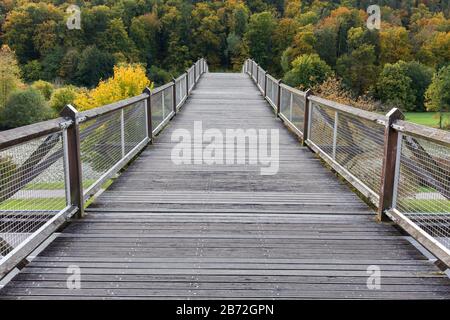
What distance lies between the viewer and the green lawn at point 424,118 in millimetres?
68125

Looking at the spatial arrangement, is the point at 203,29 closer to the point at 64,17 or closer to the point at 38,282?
the point at 64,17

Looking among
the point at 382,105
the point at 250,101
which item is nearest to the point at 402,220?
the point at 250,101

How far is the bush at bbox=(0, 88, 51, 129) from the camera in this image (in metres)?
57.8

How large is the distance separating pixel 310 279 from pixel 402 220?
1.43m

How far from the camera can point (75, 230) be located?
4.33 meters

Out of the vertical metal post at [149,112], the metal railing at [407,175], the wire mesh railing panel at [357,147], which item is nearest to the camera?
the metal railing at [407,175]

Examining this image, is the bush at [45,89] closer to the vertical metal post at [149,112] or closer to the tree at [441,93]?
the tree at [441,93]

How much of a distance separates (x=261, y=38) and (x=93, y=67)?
1389 inches

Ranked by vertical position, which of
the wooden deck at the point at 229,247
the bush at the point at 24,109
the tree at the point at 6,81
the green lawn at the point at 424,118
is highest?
the wooden deck at the point at 229,247

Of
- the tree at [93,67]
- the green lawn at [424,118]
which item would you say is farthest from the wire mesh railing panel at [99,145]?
the tree at [93,67]

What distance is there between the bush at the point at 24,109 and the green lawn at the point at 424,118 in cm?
5162

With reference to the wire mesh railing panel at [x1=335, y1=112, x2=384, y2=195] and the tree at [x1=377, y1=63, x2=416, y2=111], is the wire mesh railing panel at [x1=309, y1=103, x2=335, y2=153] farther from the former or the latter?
the tree at [x1=377, y1=63, x2=416, y2=111]

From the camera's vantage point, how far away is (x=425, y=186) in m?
4.35

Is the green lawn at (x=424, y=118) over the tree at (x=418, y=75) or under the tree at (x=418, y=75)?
under
